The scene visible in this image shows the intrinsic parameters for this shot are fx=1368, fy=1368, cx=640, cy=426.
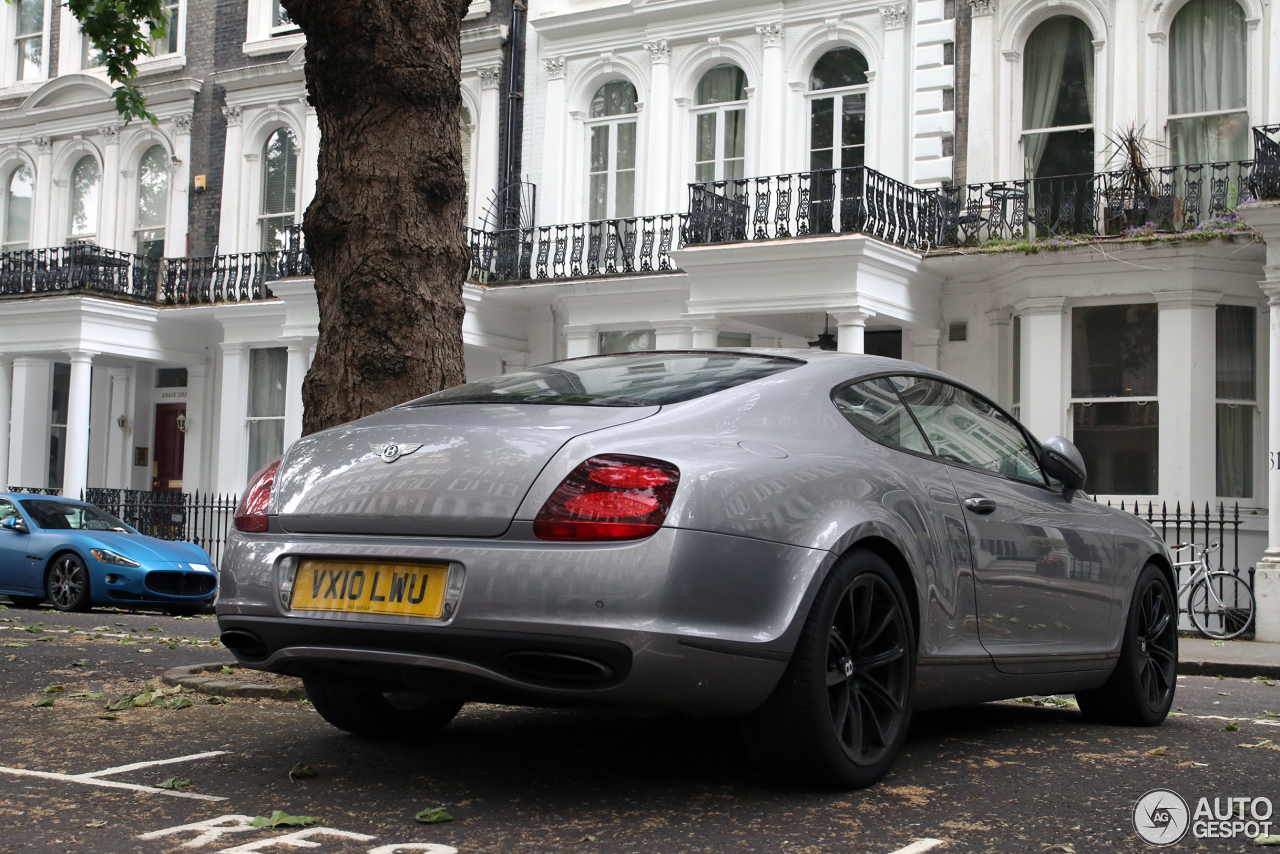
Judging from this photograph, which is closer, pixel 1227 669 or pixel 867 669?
pixel 867 669

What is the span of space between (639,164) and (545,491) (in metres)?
17.1

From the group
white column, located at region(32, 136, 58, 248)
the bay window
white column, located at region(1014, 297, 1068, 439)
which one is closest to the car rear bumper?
white column, located at region(1014, 297, 1068, 439)

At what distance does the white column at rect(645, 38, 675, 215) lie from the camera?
20078mm

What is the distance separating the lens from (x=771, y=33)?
19.3 m

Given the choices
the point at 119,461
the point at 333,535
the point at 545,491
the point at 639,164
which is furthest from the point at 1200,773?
the point at 119,461

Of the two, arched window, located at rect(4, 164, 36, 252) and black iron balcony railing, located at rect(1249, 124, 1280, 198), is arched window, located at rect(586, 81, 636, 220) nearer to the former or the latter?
black iron balcony railing, located at rect(1249, 124, 1280, 198)

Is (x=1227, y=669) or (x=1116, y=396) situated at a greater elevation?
(x=1116, y=396)

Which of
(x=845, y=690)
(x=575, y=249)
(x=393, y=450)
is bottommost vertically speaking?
Result: (x=845, y=690)

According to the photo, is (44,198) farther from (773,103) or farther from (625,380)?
(625,380)

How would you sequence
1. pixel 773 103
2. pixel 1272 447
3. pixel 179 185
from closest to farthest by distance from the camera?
pixel 1272 447 < pixel 773 103 < pixel 179 185

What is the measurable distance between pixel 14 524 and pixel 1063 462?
13188 millimetres

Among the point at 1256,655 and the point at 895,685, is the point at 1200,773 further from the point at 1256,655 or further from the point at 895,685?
the point at 1256,655

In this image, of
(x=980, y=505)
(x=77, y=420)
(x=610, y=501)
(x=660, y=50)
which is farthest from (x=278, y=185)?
(x=610, y=501)

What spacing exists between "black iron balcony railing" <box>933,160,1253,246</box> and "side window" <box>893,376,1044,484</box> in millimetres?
10723
